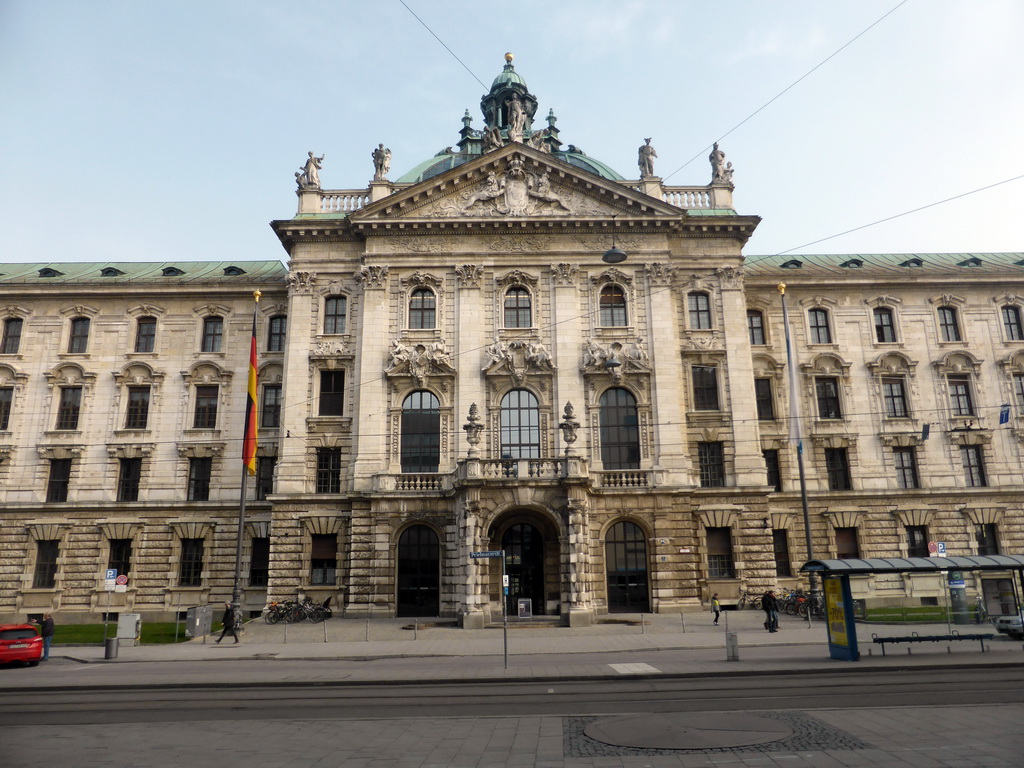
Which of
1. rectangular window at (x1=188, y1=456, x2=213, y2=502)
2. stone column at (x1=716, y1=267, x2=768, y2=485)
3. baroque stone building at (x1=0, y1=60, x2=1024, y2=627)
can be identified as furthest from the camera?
rectangular window at (x1=188, y1=456, x2=213, y2=502)

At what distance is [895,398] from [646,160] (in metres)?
20.4

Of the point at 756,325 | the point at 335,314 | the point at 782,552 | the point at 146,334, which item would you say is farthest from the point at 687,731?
the point at 146,334

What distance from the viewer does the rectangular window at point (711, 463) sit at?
38.5m

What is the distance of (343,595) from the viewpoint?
36.4 meters

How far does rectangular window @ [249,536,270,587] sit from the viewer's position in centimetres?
3984

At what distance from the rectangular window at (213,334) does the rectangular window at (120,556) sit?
38.8ft

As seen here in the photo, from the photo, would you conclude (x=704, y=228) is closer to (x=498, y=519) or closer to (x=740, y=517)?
(x=740, y=517)

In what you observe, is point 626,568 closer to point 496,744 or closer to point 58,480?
point 496,744

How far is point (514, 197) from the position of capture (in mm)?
40031

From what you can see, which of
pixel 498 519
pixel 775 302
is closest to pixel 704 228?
pixel 775 302

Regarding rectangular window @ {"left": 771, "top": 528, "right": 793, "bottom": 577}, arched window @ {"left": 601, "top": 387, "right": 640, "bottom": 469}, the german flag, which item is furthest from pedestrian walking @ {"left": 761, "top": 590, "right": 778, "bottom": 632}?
the german flag

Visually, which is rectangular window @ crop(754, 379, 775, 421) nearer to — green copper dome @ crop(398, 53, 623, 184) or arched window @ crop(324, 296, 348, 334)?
green copper dome @ crop(398, 53, 623, 184)

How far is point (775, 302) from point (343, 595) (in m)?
29.4

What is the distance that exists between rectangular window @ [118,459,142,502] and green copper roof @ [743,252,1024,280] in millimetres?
38272
